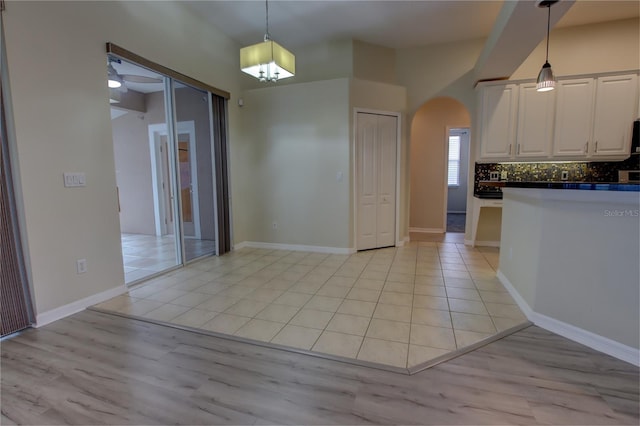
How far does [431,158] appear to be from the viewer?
6328 mm

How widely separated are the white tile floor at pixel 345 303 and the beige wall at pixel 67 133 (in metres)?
0.53

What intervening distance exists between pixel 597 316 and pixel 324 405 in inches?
76.0

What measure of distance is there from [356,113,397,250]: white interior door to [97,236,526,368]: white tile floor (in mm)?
642

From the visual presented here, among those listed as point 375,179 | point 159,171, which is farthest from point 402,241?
point 159,171

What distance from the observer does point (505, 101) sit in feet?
14.8

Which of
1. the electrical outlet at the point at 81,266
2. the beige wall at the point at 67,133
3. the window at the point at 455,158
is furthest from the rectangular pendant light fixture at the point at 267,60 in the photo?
the window at the point at 455,158

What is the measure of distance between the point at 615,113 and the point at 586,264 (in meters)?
3.43

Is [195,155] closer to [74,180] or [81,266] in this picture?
[74,180]

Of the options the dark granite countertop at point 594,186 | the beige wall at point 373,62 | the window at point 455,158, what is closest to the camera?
the dark granite countertop at point 594,186

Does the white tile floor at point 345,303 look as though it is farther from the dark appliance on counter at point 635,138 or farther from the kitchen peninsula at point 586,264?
the dark appliance on counter at point 635,138

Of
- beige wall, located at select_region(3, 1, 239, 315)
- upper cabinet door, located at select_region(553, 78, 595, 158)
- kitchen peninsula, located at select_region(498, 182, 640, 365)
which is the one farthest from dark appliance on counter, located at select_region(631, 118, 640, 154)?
beige wall, located at select_region(3, 1, 239, 315)

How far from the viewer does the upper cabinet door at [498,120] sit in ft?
14.8

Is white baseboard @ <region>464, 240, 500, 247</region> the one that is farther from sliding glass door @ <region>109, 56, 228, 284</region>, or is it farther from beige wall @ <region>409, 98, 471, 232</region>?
sliding glass door @ <region>109, 56, 228, 284</region>

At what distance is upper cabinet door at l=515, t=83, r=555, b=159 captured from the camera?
14.4 feet
